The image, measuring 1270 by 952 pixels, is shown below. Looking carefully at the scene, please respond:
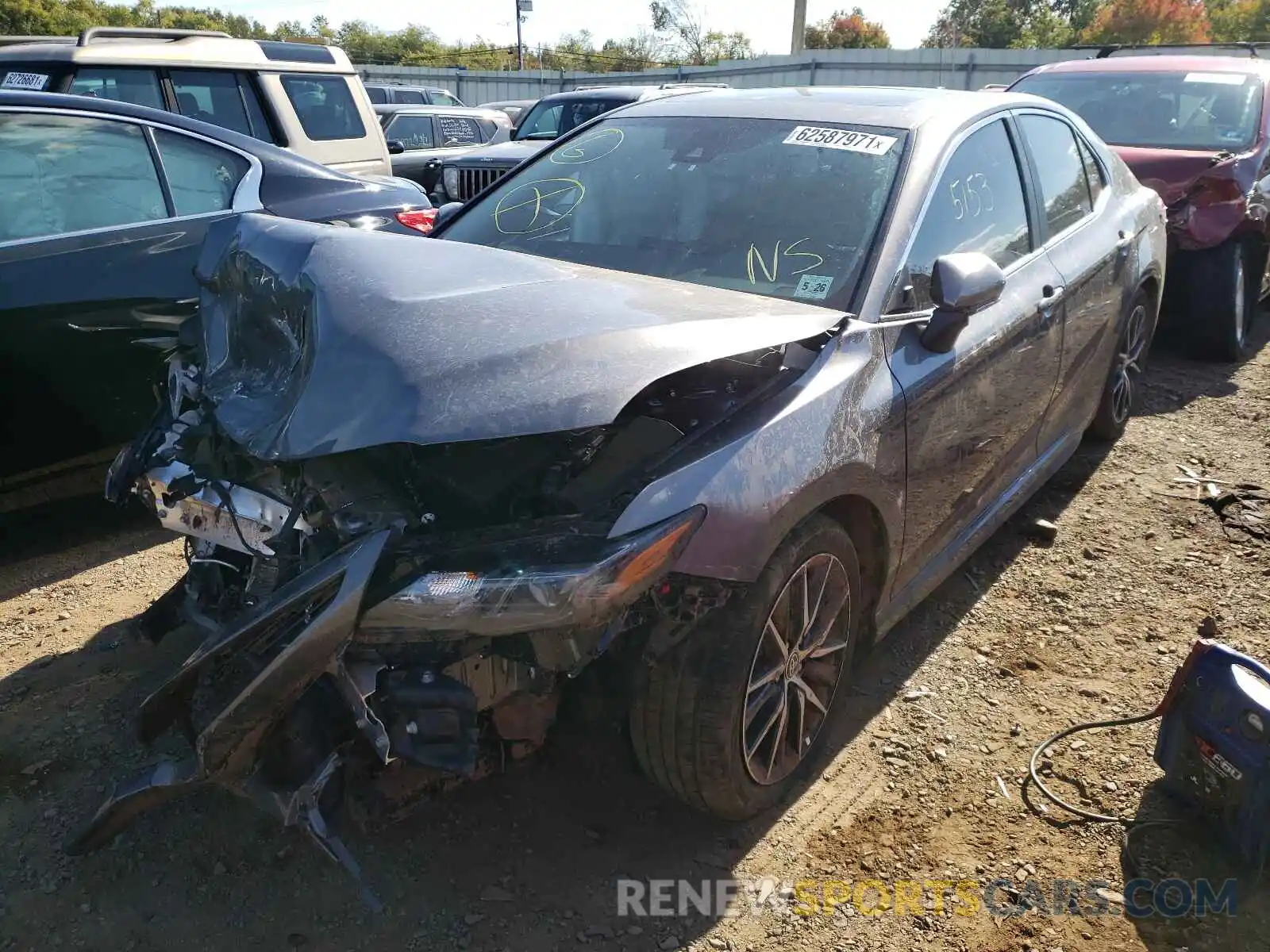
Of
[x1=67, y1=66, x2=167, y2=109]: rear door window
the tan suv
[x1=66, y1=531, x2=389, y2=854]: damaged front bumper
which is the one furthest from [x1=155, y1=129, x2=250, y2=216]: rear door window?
[x1=66, y1=531, x2=389, y2=854]: damaged front bumper

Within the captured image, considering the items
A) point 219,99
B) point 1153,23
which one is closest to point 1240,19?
point 1153,23

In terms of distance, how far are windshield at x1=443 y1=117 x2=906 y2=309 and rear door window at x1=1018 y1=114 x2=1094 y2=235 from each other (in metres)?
1.01

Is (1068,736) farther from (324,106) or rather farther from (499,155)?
(499,155)

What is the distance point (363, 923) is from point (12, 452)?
2.42 metres

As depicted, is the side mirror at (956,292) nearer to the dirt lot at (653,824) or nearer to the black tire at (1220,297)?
the dirt lot at (653,824)

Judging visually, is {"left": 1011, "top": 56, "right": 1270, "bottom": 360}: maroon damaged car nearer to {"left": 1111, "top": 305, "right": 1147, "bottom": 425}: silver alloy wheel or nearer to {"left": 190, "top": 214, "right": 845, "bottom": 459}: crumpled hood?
{"left": 1111, "top": 305, "right": 1147, "bottom": 425}: silver alloy wheel

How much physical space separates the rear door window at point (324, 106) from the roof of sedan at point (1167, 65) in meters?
5.14

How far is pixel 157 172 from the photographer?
4.06m

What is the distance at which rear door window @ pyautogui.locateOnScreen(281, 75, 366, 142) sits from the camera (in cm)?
667

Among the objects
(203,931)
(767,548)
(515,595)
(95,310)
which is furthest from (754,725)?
(95,310)

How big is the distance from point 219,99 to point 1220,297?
21.6 feet

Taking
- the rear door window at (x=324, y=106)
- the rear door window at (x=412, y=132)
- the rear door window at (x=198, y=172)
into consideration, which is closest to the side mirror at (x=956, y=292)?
the rear door window at (x=198, y=172)

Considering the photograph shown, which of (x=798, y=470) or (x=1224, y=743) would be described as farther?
(x=1224, y=743)

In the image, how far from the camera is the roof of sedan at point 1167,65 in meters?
6.83
